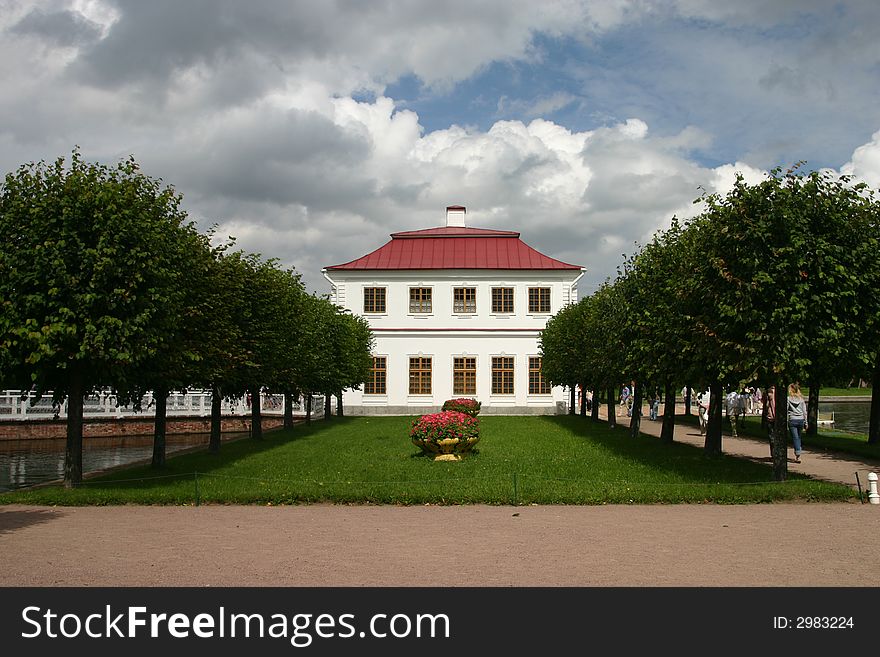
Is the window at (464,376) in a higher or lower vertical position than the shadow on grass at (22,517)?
higher

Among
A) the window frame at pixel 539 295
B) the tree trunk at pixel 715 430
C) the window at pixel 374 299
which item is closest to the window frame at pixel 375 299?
the window at pixel 374 299

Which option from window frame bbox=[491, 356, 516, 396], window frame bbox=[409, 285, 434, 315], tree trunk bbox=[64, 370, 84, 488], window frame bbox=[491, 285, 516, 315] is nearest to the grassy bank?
tree trunk bbox=[64, 370, 84, 488]

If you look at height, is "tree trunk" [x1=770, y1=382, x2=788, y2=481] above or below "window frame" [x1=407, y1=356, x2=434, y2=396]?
below

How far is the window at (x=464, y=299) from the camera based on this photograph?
157 feet

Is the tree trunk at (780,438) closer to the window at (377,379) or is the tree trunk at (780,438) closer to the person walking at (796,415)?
the person walking at (796,415)

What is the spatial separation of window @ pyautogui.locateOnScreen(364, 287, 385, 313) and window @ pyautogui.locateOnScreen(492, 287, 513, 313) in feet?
20.0

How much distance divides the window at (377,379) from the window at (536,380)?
7911mm

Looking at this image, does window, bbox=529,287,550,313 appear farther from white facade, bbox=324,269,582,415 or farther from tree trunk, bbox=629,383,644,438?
tree trunk, bbox=629,383,644,438

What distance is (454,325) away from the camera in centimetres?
4794

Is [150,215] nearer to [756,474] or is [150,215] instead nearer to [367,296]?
[756,474]

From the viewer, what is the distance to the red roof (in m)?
48.2

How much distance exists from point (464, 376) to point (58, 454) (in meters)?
23.5
